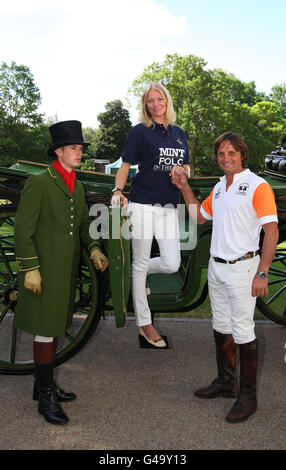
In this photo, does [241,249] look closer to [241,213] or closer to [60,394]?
[241,213]

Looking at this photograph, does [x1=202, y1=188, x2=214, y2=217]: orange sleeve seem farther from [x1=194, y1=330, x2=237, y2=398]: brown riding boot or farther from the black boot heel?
the black boot heel

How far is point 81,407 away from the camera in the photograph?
2.82 meters

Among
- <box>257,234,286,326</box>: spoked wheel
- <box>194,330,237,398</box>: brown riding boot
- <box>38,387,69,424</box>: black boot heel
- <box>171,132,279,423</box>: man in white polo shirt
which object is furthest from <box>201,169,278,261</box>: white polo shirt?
<box>38,387,69,424</box>: black boot heel

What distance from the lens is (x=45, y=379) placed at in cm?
272

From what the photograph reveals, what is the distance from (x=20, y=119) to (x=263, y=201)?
42.8 metres

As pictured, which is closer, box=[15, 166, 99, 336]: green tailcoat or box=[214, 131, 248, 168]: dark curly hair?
box=[15, 166, 99, 336]: green tailcoat

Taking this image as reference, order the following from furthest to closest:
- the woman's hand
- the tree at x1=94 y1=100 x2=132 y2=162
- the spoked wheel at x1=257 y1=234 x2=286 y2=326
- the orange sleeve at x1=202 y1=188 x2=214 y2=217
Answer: the tree at x1=94 y1=100 x2=132 y2=162 < the spoked wheel at x1=257 y1=234 x2=286 y2=326 < the orange sleeve at x1=202 y1=188 x2=214 y2=217 < the woman's hand

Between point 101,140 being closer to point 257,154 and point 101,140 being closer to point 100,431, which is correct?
point 257,154

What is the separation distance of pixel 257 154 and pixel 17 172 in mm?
37015

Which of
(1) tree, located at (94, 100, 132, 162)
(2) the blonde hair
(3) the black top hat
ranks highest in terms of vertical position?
(1) tree, located at (94, 100, 132, 162)

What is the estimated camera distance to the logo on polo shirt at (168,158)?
3111 millimetres

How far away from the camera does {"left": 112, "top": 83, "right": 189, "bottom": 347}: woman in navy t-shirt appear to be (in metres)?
3.10

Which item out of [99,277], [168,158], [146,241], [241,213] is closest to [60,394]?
[99,277]

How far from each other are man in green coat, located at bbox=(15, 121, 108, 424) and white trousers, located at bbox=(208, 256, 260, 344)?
0.91m
